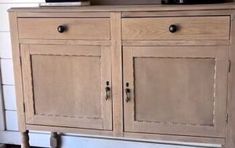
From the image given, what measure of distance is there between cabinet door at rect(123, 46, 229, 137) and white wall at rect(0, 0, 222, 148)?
0.53m

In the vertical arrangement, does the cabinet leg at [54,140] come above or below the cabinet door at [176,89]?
below

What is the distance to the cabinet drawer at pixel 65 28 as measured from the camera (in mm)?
1689

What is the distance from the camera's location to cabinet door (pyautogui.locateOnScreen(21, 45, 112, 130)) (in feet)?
5.71

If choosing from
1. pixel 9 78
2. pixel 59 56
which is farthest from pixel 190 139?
pixel 9 78

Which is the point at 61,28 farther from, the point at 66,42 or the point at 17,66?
the point at 17,66

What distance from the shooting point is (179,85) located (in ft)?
5.46

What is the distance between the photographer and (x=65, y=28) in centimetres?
172

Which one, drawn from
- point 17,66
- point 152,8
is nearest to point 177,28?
point 152,8

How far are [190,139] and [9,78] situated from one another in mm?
1264

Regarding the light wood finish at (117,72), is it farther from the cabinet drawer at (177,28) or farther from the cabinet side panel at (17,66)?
the cabinet side panel at (17,66)

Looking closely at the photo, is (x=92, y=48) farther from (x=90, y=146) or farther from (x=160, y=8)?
(x=90, y=146)

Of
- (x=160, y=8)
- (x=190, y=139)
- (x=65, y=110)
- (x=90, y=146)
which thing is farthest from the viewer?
(x=90, y=146)

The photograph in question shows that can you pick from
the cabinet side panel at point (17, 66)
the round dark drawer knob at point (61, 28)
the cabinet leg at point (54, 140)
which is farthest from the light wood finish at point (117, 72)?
the cabinet leg at point (54, 140)

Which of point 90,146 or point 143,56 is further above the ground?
point 143,56
